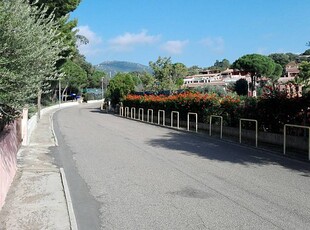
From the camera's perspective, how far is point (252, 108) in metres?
15.9

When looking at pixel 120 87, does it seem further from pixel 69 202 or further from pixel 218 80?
pixel 218 80

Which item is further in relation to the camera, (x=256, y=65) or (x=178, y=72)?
(x=256, y=65)

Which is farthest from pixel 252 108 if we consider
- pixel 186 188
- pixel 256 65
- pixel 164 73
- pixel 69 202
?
pixel 256 65

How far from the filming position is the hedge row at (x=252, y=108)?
13.5m

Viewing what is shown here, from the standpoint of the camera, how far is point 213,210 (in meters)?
6.40

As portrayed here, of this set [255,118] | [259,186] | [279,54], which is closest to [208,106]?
[255,118]

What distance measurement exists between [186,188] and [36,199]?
2895 mm

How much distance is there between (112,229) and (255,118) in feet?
36.3

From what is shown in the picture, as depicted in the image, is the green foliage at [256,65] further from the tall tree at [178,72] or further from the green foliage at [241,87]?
the tall tree at [178,72]

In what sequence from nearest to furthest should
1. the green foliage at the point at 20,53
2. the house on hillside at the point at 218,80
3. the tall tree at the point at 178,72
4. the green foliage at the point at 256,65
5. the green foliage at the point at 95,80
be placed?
the green foliage at the point at 20,53 < the tall tree at the point at 178,72 < the house on hillside at the point at 218,80 < the green foliage at the point at 256,65 < the green foliage at the point at 95,80

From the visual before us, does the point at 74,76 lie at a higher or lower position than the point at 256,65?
lower

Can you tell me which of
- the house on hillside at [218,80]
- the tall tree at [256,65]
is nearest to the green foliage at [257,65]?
the tall tree at [256,65]

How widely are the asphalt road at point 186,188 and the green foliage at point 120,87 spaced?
101ft

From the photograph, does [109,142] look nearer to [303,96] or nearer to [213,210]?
[303,96]
